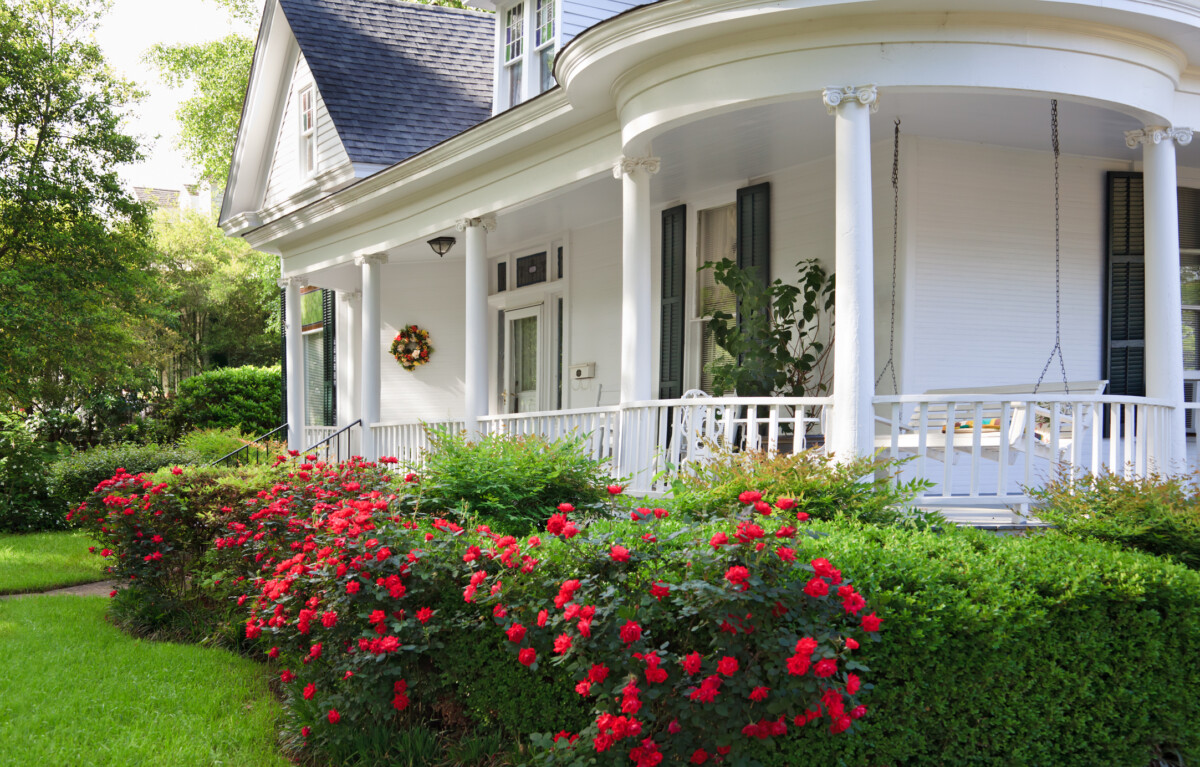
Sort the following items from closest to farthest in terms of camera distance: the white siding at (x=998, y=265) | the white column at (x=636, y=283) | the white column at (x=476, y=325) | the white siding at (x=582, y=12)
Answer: the white column at (x=636, y=283) < the white siding at (x=998, y=265) < the white column at (x=476, y=325) < the white siding at (x=582, y=12)

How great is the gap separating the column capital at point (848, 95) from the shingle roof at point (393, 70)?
8048 millimetres

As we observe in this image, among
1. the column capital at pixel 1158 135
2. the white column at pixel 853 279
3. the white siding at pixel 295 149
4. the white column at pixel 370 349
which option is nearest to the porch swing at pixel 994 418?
the white column at pixel 853 279

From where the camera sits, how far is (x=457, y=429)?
33.5ft

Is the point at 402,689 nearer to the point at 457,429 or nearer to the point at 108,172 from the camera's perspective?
the point at 457,429

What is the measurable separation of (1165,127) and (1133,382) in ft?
7.75

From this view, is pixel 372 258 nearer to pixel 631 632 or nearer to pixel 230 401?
pixel 631 632

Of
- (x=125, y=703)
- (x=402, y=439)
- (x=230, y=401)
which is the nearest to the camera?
(x=125, y=703)

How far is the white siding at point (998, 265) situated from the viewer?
7605 mm

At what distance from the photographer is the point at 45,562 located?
9672 millimetres

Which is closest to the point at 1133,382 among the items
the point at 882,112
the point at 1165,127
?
the point at 1165,127

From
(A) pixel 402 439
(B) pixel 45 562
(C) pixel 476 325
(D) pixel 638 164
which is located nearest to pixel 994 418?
(D) pixel 638 164

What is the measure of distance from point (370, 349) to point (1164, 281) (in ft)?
27.9

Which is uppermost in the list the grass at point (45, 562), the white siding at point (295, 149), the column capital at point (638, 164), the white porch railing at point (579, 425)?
the white siding at point (295, 149)

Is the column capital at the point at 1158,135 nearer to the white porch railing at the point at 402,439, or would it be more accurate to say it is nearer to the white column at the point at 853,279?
the white column at the point at 853,279
